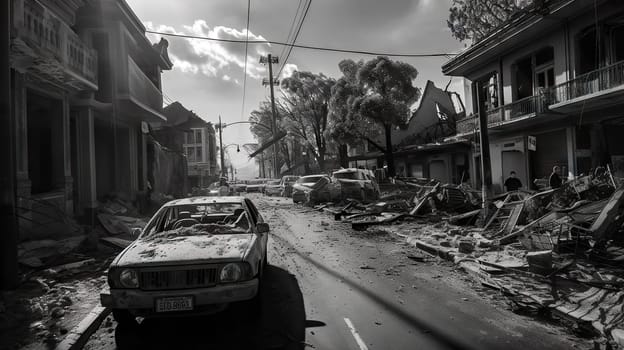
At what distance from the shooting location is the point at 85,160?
11758 millimetres

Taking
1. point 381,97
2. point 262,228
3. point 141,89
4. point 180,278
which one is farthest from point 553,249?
point 381,97

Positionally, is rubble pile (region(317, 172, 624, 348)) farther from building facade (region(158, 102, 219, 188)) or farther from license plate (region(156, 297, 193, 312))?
building facade (region(158, 102, 219, 188))

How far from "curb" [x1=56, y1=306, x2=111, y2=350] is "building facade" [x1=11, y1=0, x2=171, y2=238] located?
3468mm

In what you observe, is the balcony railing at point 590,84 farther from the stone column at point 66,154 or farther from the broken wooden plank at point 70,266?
the stone column at point 66,154

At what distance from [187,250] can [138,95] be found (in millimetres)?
11541

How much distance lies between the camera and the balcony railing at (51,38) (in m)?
7.22

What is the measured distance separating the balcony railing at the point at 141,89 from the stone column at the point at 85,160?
1.85 metres

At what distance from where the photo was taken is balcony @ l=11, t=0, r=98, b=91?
23.4 ft

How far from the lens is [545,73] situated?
18219 mm

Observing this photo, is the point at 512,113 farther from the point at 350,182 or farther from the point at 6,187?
the point at 6,187

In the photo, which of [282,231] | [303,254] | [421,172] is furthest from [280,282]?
[421,172]

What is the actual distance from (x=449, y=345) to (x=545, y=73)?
1860 cm

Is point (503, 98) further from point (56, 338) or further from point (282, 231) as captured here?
point (56, 338)

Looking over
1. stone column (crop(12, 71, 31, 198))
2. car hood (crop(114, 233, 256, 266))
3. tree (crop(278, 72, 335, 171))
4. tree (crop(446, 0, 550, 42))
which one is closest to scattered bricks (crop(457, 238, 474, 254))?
car hood (crop(114, 233, 256, 266))
